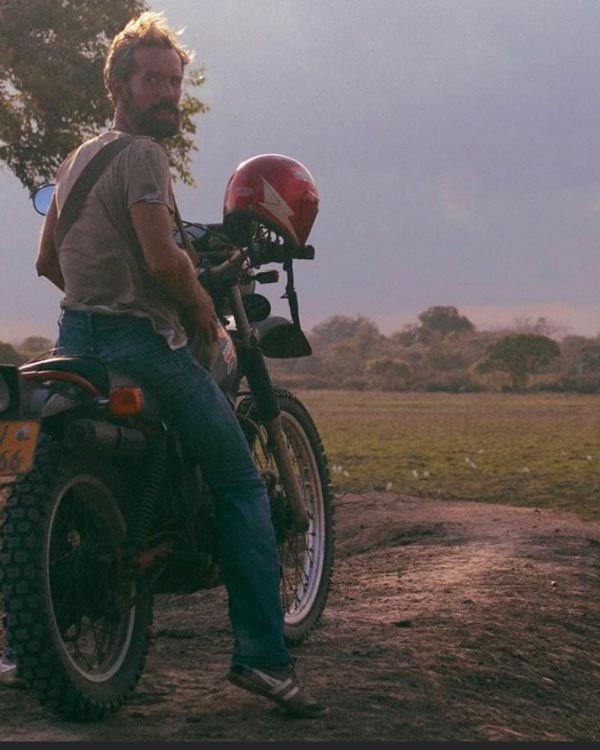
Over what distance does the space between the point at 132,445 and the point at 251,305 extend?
1.42m

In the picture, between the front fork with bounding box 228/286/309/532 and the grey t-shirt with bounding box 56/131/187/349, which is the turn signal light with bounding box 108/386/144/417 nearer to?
the grey t-shirt with bounding box 56/131/187/349

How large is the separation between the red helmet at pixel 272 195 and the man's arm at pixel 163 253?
894 millimetres

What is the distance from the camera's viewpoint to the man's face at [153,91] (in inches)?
188

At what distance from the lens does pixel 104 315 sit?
15.6 ft

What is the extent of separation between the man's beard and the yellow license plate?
120 cm

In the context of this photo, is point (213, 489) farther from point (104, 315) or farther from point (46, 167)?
point (46, 167)

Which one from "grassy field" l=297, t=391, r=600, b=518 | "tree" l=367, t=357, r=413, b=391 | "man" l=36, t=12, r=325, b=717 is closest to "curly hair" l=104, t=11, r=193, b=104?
"man" l=36, t=12, r=325, b=717

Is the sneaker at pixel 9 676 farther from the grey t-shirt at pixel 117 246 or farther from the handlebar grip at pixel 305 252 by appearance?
the handlebar grip at pixel 305 252

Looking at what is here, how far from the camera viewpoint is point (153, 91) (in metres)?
4.80

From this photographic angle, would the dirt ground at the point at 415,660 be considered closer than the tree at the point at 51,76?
Yes

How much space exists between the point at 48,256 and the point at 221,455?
1.19m

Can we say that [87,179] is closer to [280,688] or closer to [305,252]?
[305,252]

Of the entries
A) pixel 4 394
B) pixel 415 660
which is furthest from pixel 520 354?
pixel 4 394

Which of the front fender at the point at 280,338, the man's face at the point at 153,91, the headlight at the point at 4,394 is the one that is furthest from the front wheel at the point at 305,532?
the headlight at the point at 4,394
